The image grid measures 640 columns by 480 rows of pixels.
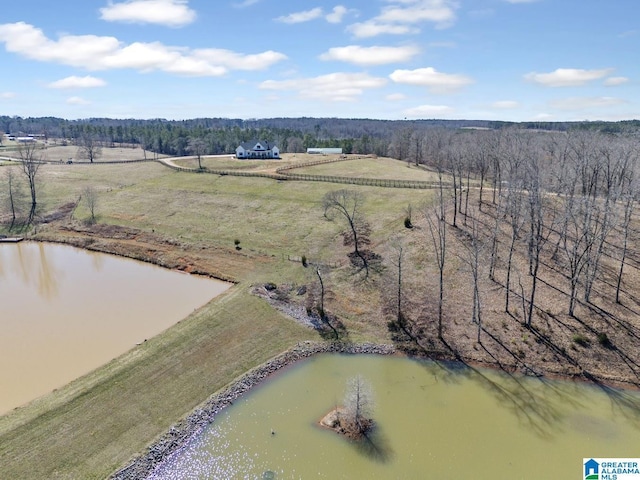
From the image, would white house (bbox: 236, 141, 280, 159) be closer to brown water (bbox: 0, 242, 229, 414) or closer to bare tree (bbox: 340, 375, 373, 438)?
brown water (bbox: 0, 242, 229, 414)

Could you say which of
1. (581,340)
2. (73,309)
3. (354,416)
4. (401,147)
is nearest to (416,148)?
(401,147)

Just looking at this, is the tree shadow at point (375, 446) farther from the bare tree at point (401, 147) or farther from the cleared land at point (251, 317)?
the bare tree at point (401, 147)

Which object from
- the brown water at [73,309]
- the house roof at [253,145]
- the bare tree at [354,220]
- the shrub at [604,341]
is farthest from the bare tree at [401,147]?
the shrub at [604,341]

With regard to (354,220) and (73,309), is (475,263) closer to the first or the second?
(354,220)

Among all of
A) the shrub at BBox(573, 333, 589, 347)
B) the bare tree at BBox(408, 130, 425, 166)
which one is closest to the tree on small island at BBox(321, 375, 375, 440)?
the shrub at BBox(573, 333, 589, 347)

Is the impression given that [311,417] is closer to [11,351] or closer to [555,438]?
[555,438]

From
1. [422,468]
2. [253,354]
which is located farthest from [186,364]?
[422,468]

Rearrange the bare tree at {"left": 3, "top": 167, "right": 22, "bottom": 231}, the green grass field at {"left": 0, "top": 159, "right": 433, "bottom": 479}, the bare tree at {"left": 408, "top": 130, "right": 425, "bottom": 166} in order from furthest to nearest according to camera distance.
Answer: the bare tree at {"left": 408, "top": 130, "right": 425, "bottom": 166} → the bare tree at {"left": 3, "top": 167, "right": 22, "bottom": 231} → the green grass field at {"left": 0, "top": 159, "right": 433, "bottom": 479}
